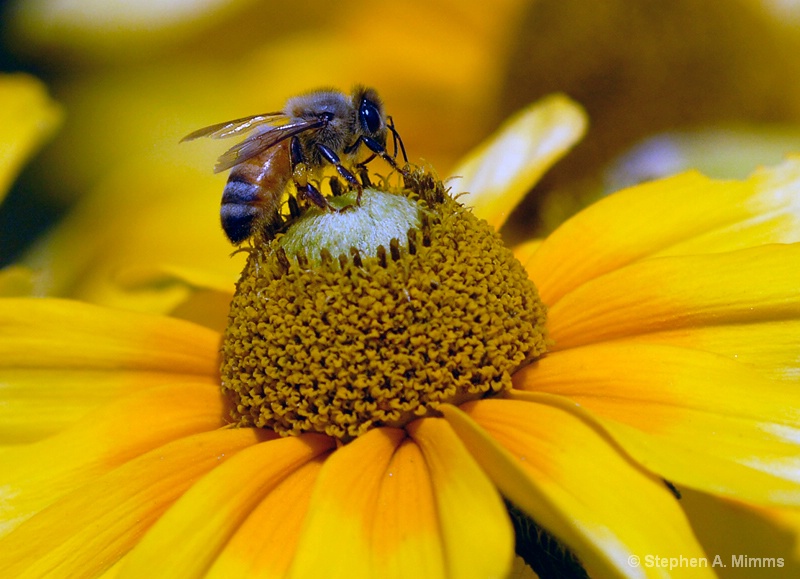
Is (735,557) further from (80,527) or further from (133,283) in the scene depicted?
(133,283)

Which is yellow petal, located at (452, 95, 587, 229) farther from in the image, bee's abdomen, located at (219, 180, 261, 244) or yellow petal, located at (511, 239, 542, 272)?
bee's abdomen, located at (219, 180, 261, 244)

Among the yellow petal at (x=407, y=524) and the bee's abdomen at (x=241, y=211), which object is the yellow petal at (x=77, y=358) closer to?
the bee's abdomen at (x=241, y=211)

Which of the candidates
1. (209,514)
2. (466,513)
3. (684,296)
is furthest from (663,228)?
(209,514)

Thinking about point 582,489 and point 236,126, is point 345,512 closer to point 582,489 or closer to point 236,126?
point 582,489

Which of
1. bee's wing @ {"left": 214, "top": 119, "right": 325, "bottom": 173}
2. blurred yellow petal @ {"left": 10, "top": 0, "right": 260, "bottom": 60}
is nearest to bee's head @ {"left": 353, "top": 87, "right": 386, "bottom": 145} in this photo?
bee's wing @ {"left": 214, "top": 119, "right": 325, "bottom": 173}

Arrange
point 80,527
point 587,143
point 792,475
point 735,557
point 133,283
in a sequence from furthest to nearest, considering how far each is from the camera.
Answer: point 587,143 → point 133,283 → point 735,557 → point 80,527 → point 792,475

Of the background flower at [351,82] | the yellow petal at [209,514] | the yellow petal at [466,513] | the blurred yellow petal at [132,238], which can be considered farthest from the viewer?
the background flower at [351,82]

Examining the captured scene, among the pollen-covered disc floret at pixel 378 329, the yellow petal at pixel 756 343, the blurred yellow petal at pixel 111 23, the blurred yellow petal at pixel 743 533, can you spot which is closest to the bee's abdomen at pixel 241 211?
the pollen-covered disc floret at pixel 378 329

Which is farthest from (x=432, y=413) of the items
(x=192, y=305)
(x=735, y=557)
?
(x=192, y=305)
